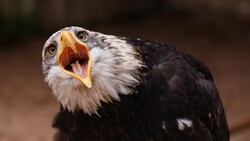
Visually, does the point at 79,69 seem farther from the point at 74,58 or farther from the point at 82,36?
the point at 82,36

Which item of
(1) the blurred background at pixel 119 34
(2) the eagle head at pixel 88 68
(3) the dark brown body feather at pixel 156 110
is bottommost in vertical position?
(1) the blurred background at pixel 119 34

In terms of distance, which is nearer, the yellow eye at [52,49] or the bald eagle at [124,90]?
the bald eagle at [124,90]

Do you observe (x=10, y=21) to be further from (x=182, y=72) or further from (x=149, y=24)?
(x=182, y=72)

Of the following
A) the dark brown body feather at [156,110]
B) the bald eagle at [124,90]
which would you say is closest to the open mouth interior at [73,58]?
the bald eagle at [124,90]

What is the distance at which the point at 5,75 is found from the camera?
6566 mm

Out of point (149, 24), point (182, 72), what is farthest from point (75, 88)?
point (149, 24)

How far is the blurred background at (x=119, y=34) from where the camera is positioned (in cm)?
560

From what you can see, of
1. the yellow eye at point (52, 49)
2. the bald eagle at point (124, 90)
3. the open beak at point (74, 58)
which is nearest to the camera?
the open beak at point (74, 58)

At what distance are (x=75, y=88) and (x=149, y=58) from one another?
0.60 m

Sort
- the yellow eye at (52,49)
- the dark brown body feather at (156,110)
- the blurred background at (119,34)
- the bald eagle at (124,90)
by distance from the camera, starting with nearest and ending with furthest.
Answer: the bald eagle at (124,90) < the yellow eye at (52,49) < the dark brown body feather at (156,110) < the blurred background at (119,34)

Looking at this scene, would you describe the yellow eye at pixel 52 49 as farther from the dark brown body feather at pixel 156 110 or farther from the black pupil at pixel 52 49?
the dark brown body feather at pixel 156 110

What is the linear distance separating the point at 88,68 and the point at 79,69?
0.09 meters

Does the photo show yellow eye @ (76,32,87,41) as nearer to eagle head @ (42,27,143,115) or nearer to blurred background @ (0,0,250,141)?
eagle head @ (42,27,143,115)

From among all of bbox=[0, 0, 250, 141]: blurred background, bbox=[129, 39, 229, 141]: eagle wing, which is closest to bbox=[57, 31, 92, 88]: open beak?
bbox=[129, 39, 229, 141]: eagle wing
